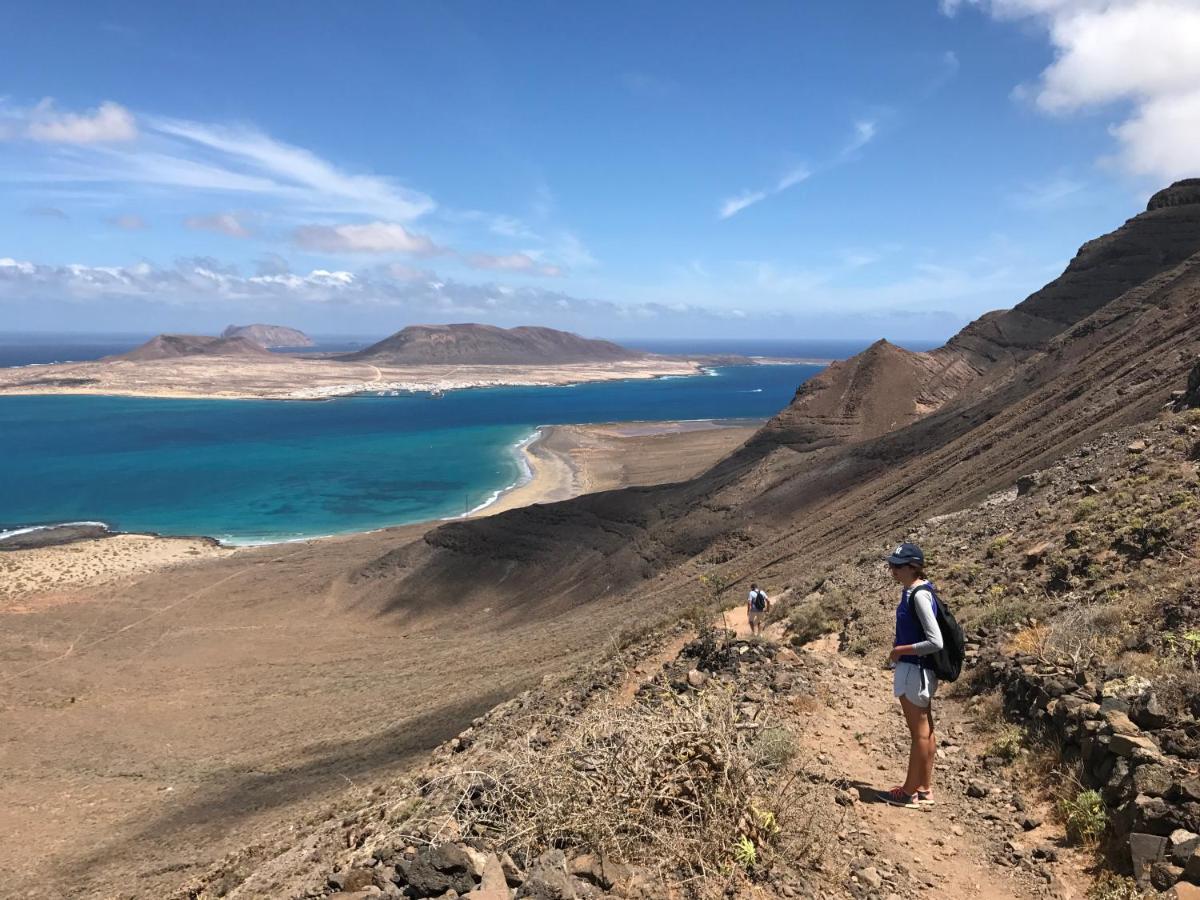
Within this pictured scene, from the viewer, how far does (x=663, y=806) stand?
176 inches

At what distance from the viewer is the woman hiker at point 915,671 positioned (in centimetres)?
527

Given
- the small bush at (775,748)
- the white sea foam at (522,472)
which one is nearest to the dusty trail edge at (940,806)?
the small bush at (775,748)

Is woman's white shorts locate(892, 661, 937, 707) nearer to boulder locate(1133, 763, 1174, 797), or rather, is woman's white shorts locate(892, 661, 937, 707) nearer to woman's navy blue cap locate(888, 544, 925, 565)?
woman's navy blue cap locate(888, 544, 925, 565)

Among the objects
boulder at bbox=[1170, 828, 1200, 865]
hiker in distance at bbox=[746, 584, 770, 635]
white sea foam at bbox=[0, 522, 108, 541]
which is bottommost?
white sea foam at bbox=[0, 522, 108, 541]

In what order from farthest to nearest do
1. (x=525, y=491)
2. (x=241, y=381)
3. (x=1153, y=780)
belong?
(x=241, y=381) < (x=525, y=491) < (x=1153, y=780)

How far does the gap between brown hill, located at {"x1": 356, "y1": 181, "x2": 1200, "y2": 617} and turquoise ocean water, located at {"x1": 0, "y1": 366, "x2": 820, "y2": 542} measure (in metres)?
22.4

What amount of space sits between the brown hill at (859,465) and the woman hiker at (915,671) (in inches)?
588

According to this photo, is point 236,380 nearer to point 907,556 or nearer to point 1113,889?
point 907,556

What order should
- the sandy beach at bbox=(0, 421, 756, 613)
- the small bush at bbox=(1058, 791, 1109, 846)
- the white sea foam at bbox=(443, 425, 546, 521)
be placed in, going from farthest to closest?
the white sea foam at bbox=(443, 425, 546, 521)
the sandy beach at bbox=(0, 421, 756, 613)
the small bush at bbox=(1058, 791, 1109, 846)

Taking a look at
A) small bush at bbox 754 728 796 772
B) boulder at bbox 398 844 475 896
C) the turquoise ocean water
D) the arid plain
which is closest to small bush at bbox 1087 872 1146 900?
small bush at bbox 754 728 796 772

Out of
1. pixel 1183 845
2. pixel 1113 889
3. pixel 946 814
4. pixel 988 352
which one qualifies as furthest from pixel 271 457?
pixel 1183 845

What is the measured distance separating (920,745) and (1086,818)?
1.06 m

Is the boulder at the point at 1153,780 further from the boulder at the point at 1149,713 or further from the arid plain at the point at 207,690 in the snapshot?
the arid plain at the point at 207,690

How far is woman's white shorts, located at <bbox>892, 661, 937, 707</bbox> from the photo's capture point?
5305mm
